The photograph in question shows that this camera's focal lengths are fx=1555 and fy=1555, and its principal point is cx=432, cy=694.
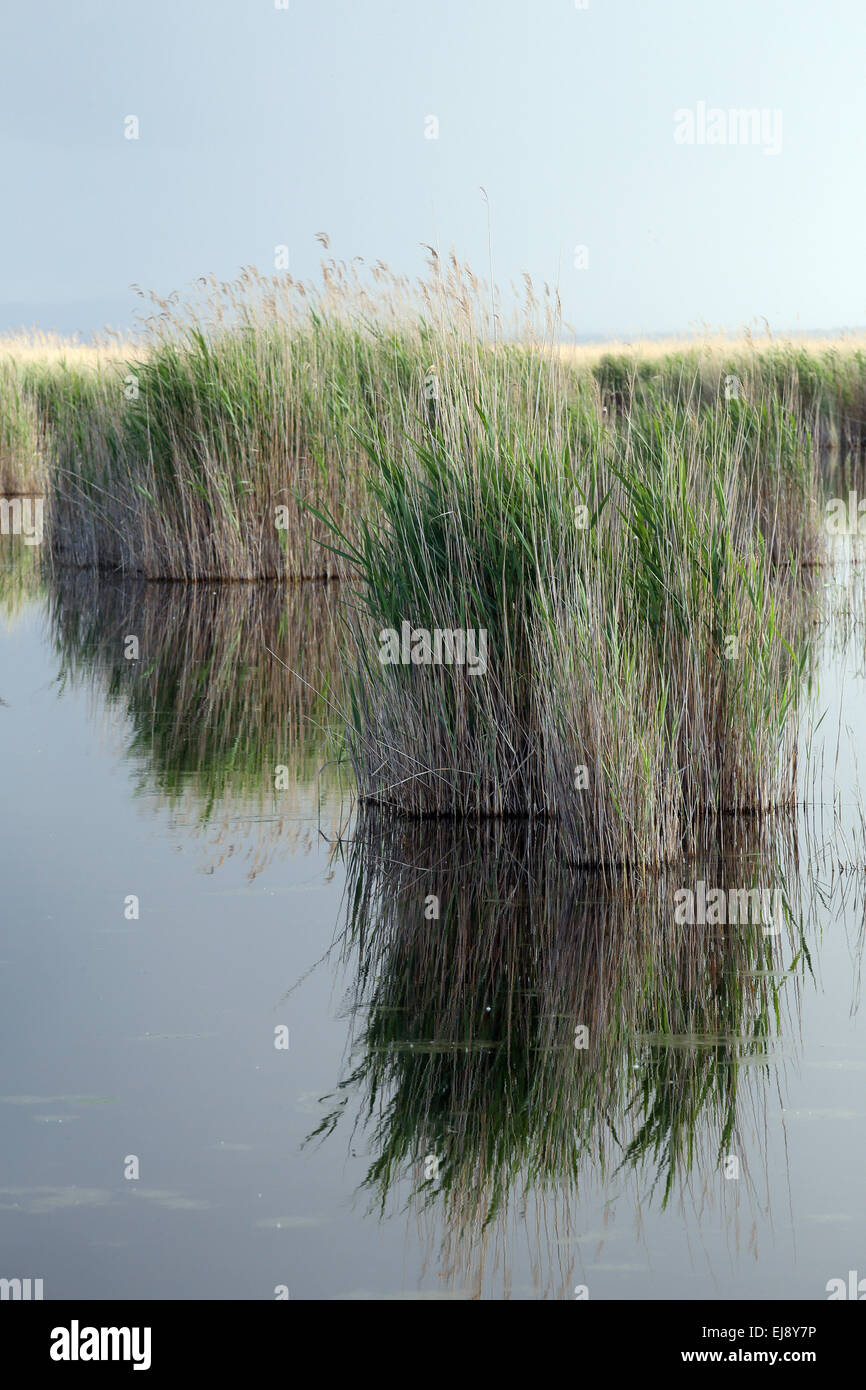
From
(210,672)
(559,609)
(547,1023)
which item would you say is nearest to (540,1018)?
(547,1023)

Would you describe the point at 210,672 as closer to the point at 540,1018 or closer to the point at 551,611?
the point at 551,611

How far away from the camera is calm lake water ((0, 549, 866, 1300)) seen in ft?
9.09

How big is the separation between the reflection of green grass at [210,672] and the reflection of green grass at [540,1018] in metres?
1.45

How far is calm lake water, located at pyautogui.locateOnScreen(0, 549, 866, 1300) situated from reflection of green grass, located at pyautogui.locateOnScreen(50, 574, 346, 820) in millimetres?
309

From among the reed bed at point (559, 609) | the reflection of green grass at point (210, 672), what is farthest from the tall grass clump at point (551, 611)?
the reflection of green grass at point (210, 672)

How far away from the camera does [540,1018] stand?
12.6 feet

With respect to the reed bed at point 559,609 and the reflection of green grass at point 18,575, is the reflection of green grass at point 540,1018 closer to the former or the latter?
the reed bed at point 559,609

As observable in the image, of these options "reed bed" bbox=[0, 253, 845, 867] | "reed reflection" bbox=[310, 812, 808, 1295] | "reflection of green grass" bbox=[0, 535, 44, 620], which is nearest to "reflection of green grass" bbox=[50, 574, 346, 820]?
"reflection of green grass" bbox=[0, 535, 44, 620]

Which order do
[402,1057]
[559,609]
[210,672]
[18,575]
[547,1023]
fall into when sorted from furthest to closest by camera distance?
[18,575]
[210,672]
[559,609]
[547,1023]
[402,1057]

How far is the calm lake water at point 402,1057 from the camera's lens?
2.77m

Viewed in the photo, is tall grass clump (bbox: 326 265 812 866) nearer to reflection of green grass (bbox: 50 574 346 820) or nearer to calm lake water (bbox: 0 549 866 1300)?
calm lake water (bbox: 0 549 866 1300)

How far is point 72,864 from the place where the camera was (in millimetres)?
5258

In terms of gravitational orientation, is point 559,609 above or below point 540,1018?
above

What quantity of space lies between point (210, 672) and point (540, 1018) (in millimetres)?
5462
